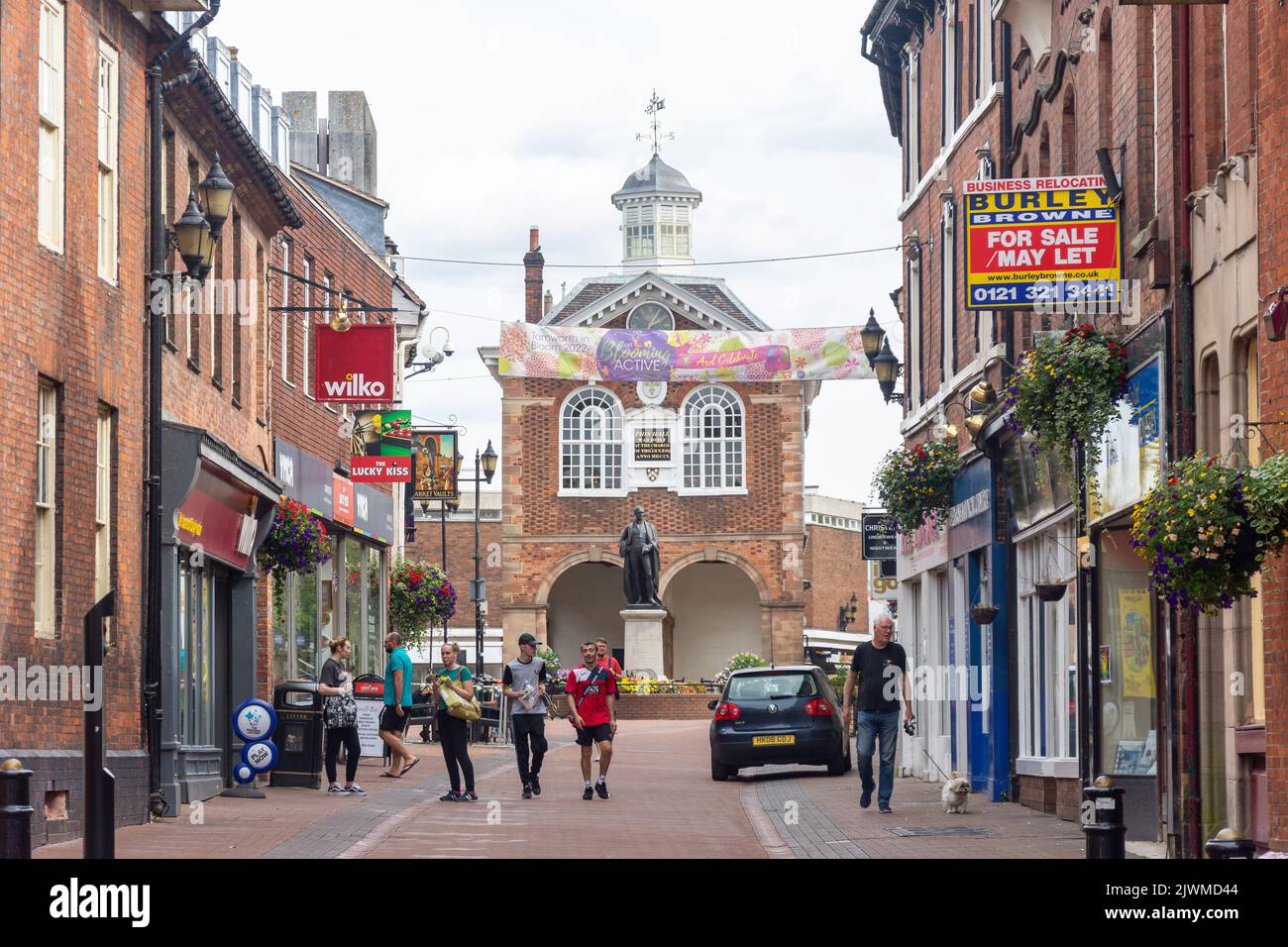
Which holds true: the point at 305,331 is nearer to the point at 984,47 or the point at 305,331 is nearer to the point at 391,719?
the point at 391,719

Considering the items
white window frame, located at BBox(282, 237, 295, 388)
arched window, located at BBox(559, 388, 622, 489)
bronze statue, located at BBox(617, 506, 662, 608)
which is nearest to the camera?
white window frame, located at BBox(282, 237, 295, 388)

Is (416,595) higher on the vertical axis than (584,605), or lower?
higher

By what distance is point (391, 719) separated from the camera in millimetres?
24031

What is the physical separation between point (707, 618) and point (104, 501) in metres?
46.1

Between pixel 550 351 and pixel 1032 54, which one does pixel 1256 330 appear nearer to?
pixel 1032 54

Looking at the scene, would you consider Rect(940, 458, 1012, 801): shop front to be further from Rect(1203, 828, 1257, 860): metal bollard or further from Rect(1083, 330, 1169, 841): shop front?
Rect(1203, 828, 1257, 860): metal bollard

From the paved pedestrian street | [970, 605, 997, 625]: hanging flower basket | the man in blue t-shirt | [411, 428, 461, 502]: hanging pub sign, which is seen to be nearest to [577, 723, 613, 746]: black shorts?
the paved pedestrian street

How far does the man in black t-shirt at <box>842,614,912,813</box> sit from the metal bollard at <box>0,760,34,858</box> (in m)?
11.5

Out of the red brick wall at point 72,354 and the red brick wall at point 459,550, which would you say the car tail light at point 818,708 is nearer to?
the red brick wall at point 72,354

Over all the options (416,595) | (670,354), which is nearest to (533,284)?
(670,354)

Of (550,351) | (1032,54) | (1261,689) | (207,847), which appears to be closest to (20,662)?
(207,847)

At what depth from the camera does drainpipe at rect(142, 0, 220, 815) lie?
18.7m
